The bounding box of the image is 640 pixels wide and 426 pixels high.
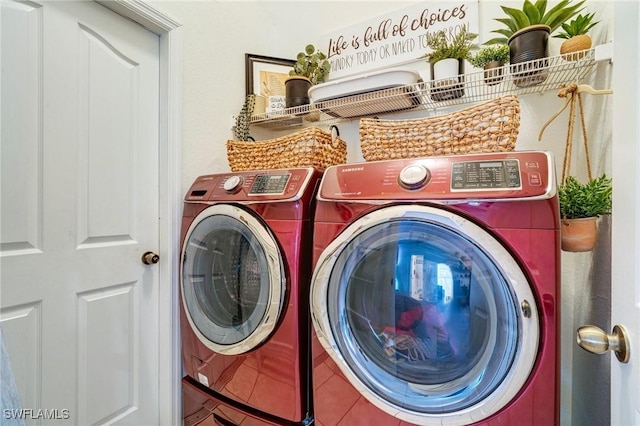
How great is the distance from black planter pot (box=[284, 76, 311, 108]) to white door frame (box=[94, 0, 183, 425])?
→ 539 millimetres

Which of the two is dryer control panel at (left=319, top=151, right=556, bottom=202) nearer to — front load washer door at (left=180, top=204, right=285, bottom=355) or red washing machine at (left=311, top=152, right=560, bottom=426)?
red washing machine at (left=311, top=152, right=560, bottom=426)

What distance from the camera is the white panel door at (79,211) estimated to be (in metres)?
0.96

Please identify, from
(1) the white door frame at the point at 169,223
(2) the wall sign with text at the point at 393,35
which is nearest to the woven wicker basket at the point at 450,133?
(2) the wall sign with text at the point at 393,35

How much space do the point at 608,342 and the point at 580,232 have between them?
404 millimetres

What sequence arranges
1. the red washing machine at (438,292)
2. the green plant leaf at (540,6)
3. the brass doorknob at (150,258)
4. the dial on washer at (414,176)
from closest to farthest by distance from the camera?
1. the red washing machine at (438,292)
2. the dial on washer at (414,176)
3. the green plant leaf at (540,6)
4. the brass doorknob at (150,258)

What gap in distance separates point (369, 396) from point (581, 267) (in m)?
1.01

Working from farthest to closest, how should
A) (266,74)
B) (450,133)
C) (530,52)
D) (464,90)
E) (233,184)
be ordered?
1. (266,74)
2. (464,90)
3. (233,184)
4. (530,52)
5. (450,133)

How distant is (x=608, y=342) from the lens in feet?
1.71

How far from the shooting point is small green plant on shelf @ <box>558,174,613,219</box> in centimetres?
81

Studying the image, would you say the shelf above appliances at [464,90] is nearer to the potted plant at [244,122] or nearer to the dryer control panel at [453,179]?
the potted plant at [244,122]

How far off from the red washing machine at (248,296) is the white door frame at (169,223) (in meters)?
0.08

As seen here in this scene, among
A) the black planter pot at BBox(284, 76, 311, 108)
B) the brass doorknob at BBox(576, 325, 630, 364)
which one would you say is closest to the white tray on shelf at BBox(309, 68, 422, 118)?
the black planter pot at BBox(284, 76, 311, 108)

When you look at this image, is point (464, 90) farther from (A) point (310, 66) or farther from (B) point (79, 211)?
(B) point (79, 211)

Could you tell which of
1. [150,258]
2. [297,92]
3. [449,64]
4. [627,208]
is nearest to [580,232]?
[627,208]
